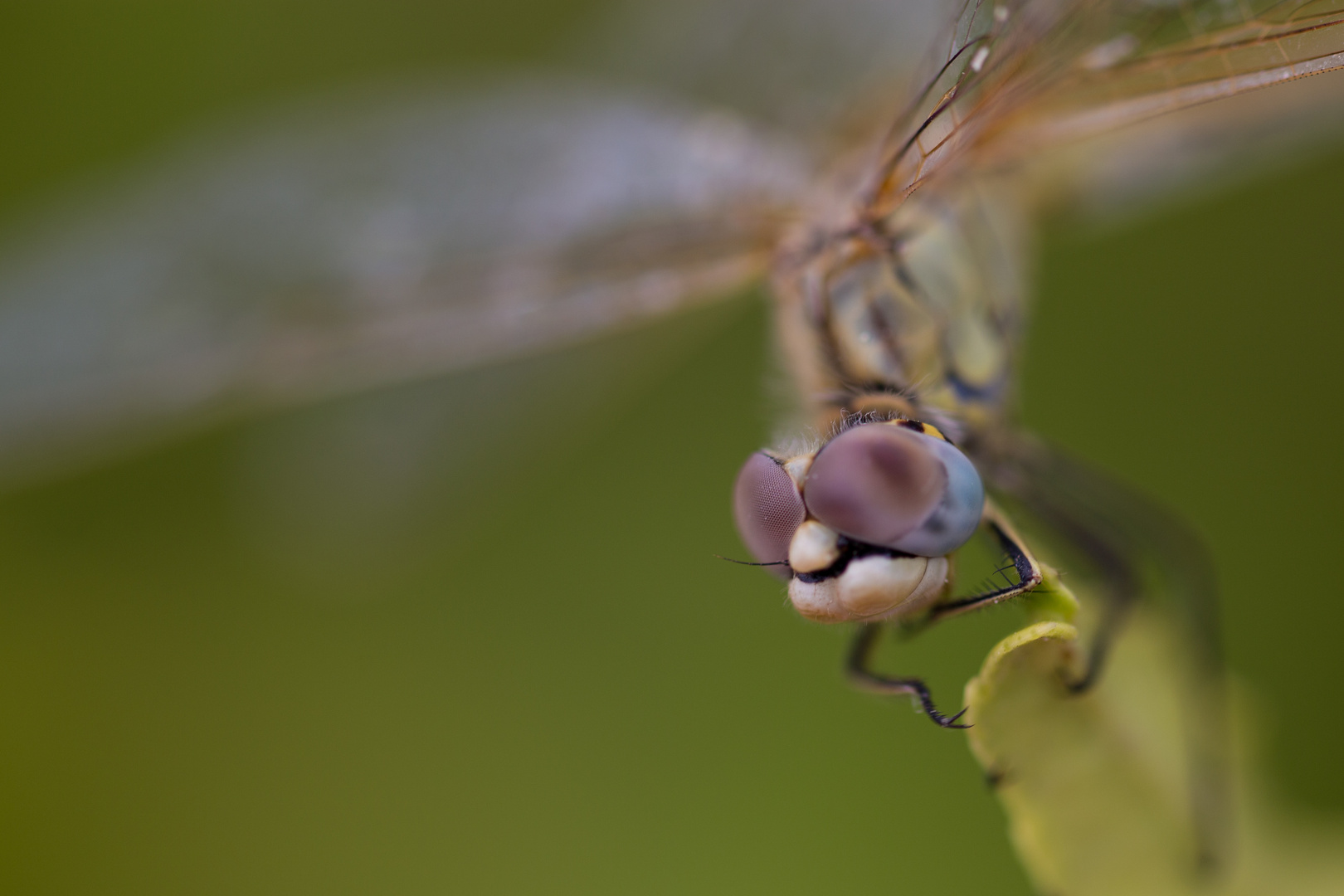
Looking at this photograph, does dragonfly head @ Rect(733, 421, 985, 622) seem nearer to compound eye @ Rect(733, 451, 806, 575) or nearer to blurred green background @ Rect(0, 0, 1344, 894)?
compound eye @ Rect(733, 451, 806, 575)

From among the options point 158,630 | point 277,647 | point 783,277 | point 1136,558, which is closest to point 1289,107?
point 1136,558

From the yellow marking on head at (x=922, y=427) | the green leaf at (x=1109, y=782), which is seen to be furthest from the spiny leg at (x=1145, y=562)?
the yellow marking on head at (x=922, y=427)

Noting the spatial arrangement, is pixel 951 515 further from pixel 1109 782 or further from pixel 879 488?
pixel 1109 782

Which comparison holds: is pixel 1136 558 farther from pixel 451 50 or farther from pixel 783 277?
pixel 451 50

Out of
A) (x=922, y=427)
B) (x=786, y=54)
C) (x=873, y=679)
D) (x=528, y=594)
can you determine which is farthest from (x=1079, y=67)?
(x=528, y=594)

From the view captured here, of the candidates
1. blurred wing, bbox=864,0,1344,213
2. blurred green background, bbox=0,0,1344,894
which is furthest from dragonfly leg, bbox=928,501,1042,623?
blurred green background, bbox=0,0,1344,894

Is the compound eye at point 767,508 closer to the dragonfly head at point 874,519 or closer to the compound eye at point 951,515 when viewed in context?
the dragonfly head at point 874,519
